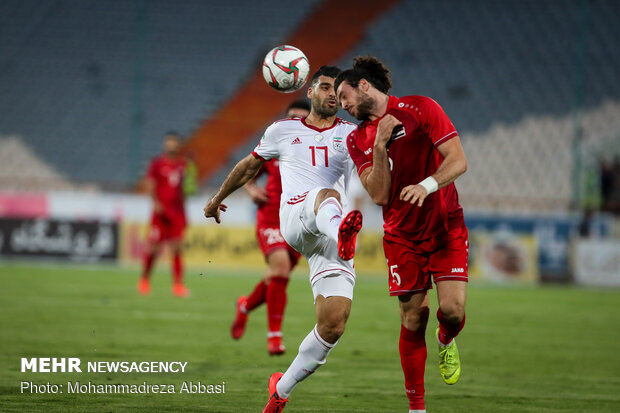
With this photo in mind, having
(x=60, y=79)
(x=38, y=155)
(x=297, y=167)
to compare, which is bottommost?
(x=297, y=167)

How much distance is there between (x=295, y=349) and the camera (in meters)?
8.86

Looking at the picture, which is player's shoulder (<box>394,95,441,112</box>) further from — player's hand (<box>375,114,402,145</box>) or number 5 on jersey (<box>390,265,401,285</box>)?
number 5 on jersey (<box>390,265,401,285</box>)

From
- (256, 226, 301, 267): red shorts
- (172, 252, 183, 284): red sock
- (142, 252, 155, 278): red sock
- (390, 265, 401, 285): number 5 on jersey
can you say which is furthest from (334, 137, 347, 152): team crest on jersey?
(142, 252, 155, 278): red sock

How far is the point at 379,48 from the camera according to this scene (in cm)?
2492

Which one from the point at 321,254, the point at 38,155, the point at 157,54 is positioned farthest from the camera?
the point at 157,54

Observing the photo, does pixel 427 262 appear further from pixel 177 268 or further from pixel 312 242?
pixel 177 268

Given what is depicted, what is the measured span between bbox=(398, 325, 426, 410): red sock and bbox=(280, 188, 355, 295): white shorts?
52cm

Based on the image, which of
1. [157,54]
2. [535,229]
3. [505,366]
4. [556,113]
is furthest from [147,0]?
[505,366]

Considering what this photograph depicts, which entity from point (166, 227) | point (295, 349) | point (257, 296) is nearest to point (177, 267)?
point (166, 227)

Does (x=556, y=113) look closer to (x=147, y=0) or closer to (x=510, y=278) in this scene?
(x=510, y=278)

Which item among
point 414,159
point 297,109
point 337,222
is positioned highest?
point 297,109

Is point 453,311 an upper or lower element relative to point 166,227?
lower

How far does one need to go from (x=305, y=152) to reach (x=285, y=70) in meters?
0.67

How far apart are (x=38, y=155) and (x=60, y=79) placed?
2618mm
